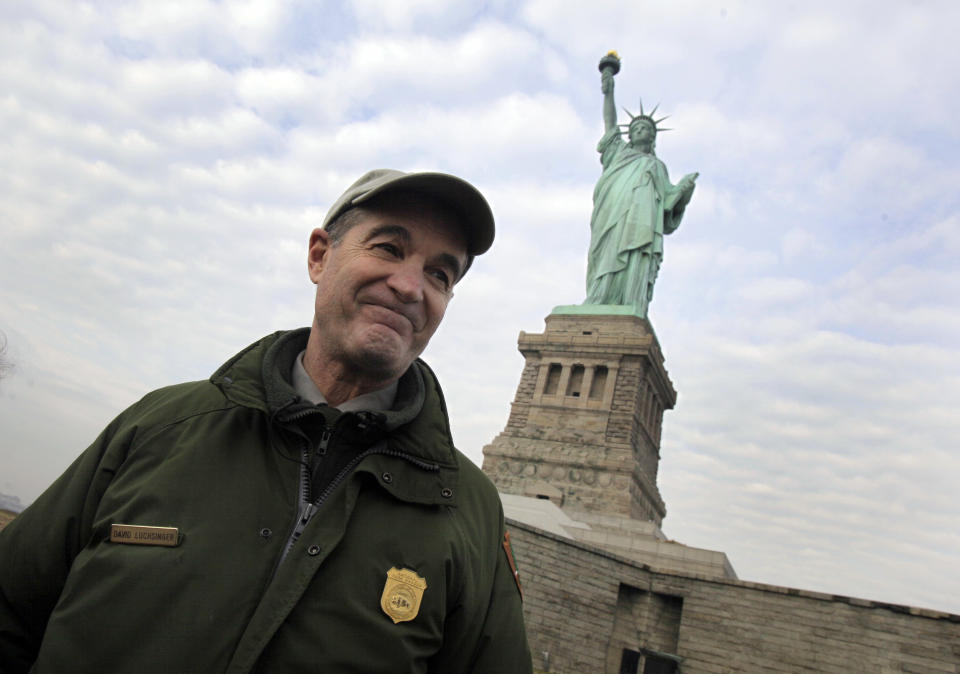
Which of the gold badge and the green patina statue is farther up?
the green patina statue

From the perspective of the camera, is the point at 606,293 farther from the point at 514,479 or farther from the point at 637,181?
the point at 514,479

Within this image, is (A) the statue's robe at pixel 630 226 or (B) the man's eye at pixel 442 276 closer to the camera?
(B) the man's eye at pixel 442 276

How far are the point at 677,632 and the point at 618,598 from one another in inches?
53.9

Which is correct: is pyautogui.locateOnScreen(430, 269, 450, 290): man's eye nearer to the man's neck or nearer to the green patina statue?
the man's neck

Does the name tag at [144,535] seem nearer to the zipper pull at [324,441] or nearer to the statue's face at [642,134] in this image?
the zipper pull at [324,441]

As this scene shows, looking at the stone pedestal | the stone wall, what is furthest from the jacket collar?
the stone pedestal

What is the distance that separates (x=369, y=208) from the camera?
215 cm

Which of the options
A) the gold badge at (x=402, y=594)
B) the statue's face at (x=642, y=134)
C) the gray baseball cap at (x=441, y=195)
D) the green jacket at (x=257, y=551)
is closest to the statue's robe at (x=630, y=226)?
the statue's face at (x=642, y=134)

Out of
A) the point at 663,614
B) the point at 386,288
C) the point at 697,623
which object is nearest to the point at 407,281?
the point at 386,288

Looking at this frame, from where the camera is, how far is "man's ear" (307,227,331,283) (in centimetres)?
229

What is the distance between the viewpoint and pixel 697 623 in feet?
45.5

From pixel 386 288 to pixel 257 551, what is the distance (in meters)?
0.82

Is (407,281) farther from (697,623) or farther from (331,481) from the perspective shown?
(697,623)

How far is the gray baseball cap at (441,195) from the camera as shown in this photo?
2072 mm
